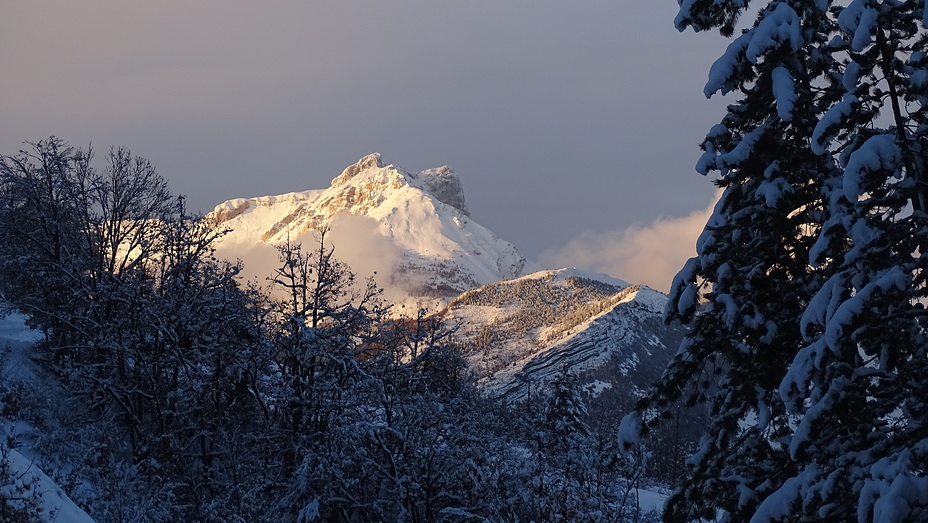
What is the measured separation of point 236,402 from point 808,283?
55.2ft

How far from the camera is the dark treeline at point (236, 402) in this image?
16.5 metres

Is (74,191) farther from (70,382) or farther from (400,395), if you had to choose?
(400,395)

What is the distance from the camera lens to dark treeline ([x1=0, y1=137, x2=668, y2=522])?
16547 mm

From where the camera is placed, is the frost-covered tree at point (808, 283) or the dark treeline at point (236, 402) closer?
the frost-covered tree at point (808, 283)

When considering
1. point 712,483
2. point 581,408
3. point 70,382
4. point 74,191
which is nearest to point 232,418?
point 70,382

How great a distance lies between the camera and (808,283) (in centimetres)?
857

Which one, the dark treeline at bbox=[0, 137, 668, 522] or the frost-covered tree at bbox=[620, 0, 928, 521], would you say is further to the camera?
the dark treeline at bbox=[0, 137, 668, 522]

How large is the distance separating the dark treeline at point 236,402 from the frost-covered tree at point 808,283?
662 cm

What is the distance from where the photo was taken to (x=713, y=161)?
28.5ft

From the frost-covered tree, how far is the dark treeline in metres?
6.62

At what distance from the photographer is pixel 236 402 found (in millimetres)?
21781

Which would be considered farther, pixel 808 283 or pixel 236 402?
pixel 236 402

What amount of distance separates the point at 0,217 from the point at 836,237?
27.2m

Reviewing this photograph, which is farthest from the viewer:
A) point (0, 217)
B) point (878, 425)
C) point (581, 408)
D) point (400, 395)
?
point (581, 408)
